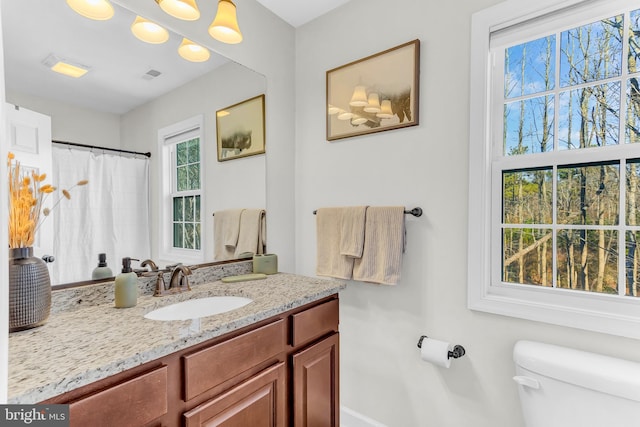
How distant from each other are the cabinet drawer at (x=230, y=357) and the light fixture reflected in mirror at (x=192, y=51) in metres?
1.34

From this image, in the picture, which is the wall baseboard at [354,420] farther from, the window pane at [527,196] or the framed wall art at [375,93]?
the framed wall art at [375,93]

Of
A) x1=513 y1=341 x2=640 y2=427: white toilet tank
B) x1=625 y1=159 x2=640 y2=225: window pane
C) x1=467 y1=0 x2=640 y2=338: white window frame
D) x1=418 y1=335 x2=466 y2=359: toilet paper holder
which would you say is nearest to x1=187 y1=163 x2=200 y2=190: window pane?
x1=467 y1=0 x2=640 y2=338: white window frame

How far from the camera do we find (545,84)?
1356 mm

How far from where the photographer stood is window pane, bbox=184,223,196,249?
1564 mm

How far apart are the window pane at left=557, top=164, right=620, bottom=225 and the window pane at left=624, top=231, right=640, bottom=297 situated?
0.08 metres

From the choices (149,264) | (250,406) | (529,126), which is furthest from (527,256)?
(149,264)

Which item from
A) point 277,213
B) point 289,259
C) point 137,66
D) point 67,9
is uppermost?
point 67,9

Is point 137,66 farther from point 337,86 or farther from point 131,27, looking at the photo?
point 337,86

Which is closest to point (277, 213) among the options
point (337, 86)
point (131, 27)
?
point (337, 86)

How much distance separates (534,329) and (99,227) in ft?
6.06

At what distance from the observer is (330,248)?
1.79 m

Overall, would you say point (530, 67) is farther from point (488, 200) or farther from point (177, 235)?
point (177, 235)

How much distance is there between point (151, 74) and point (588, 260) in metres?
2.07

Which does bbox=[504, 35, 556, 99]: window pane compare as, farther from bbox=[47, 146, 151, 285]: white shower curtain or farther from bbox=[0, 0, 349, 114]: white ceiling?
bbox=[47, 146, 151, 285]: white shower curtain
